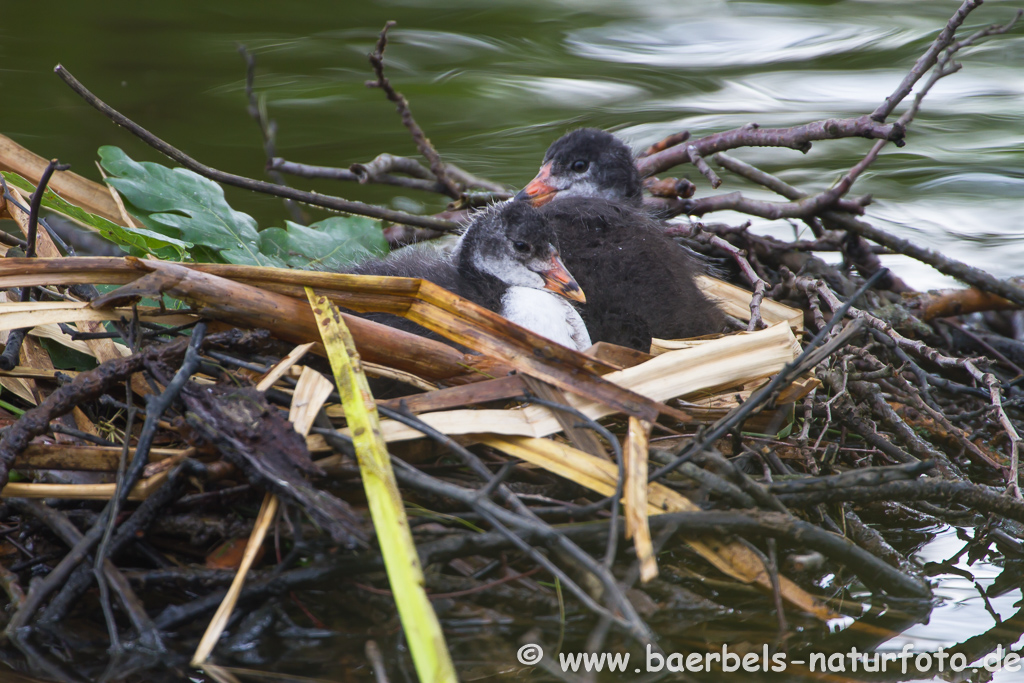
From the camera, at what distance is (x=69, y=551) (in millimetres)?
1725

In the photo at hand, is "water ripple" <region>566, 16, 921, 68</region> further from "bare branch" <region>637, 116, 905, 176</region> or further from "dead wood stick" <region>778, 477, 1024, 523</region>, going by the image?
"dead wood stick" <region>778, 477, 1024, 523</region>

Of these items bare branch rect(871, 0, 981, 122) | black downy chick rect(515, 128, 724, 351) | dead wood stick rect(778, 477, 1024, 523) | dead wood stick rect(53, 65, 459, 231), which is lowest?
dead wood stick rect(778, 477, 1024, 523)

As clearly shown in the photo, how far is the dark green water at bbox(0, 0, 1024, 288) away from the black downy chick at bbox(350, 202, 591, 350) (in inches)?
100

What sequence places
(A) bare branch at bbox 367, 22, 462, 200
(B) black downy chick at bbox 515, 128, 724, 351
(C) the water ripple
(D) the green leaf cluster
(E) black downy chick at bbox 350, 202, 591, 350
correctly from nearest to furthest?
1. (E) black downy chick at bbox 350, 202, 591, 350
2. (B) black downy chick at bbox 515, 128, 724, 351
3. (D) the green leaf cluster
4. (A) bare branch at bbox 367, 22, 462, 200
5. (C) the water ripple

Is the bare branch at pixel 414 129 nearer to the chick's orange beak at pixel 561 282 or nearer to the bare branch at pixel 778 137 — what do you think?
the bare branch at pixel 778 137

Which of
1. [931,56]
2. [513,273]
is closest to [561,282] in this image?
[513,273]

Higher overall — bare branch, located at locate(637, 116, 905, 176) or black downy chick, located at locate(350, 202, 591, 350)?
bare branch, located at locate(637, 116, 905, 176)

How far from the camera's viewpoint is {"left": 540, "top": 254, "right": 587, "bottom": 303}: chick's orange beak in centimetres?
258

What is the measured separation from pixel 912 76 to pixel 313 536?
2387 mm

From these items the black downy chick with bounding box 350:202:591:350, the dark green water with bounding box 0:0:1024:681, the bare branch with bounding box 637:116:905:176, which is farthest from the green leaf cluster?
the dark green water with bounding box 0:0:1024:681

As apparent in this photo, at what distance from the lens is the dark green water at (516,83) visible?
5.12m

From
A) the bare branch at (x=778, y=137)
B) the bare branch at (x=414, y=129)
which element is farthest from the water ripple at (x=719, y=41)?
the bare branch at (x=414, y=129)

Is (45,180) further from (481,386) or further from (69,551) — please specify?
(481,386)

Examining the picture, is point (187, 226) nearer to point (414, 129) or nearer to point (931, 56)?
point (414, 129)
